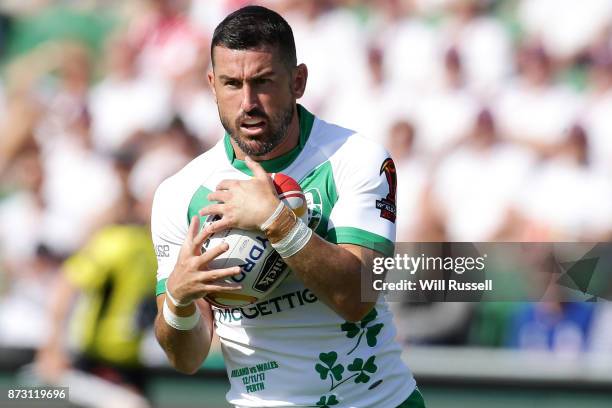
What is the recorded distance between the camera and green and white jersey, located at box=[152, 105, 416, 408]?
12.3 feet

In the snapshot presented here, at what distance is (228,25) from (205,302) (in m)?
1.11

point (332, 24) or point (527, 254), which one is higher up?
point (332, 24)

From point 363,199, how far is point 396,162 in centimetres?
519

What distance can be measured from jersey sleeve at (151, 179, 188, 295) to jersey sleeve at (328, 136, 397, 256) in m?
0.59

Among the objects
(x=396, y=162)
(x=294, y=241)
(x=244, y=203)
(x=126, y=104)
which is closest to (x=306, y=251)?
(x=294, y=241)

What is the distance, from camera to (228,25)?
3.70 m

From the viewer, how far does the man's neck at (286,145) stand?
3818 millimetres

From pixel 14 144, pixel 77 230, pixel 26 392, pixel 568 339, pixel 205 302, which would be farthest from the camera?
pixel 14 144

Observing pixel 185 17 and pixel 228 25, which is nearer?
pixel 228 25

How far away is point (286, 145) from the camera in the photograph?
384 centimetres

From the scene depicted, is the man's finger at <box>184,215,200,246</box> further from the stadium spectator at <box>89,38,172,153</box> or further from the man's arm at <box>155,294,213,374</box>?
the stadium spectator at <box>89,38,172,153</box>

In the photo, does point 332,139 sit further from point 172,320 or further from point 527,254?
point 527,254

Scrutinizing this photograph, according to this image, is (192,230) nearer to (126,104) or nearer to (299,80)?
(299,80)

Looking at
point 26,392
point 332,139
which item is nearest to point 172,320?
point 332,139
